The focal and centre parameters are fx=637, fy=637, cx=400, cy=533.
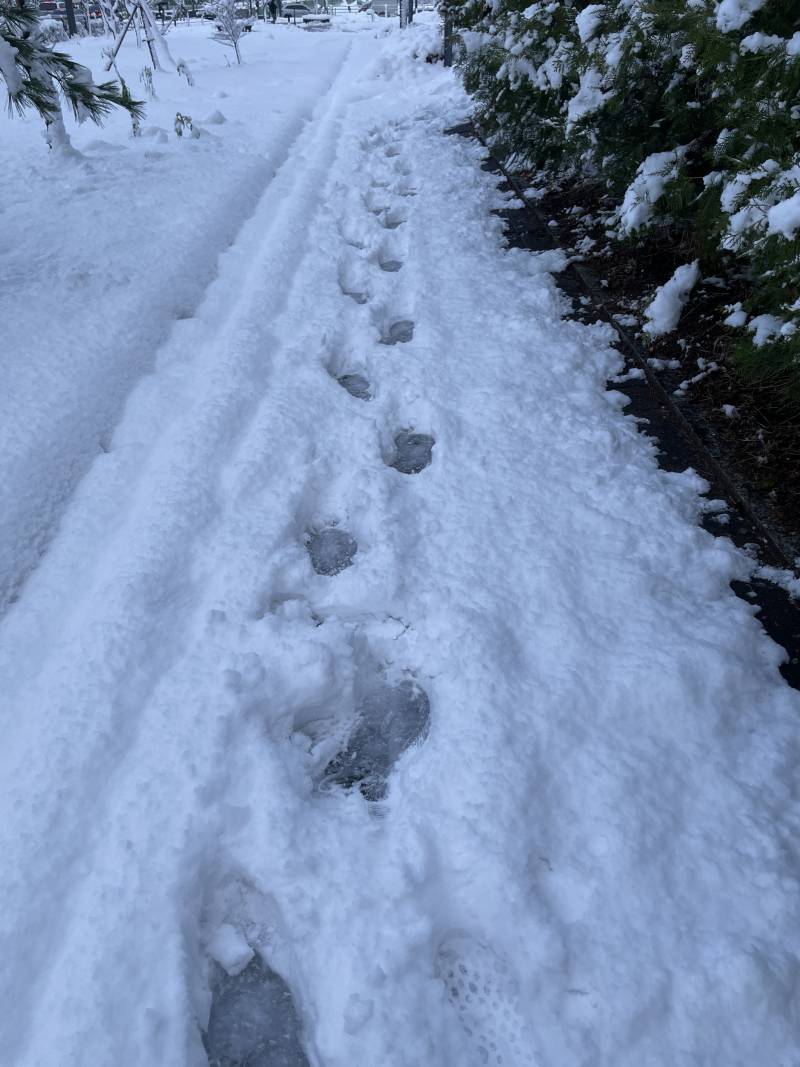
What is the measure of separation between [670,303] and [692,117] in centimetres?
93

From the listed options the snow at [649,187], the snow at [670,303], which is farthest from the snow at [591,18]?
the snow at [670,303]

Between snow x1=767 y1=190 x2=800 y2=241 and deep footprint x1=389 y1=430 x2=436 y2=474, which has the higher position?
snow x1=767 y1=190 x2=800 y2=241

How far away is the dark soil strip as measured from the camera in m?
2.11

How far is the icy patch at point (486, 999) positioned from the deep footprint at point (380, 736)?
0.40m

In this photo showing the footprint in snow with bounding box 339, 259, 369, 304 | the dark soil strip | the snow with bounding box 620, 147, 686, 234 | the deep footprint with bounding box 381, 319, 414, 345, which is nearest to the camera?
the dark soil strip

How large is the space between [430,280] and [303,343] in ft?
3.84

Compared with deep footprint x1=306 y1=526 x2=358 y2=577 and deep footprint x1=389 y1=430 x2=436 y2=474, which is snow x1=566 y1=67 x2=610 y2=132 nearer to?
deep footprint x1=389 y1=430 x2=436 y2=474

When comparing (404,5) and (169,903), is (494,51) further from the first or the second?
(404,5)

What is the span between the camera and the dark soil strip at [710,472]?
211 cm

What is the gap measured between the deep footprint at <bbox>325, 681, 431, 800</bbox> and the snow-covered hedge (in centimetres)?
176

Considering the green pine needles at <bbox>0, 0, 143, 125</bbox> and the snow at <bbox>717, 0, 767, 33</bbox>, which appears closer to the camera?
the snow at <bbox>717, 0, 767, 33</bbox>

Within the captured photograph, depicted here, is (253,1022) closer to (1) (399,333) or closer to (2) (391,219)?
(1) (399,333)

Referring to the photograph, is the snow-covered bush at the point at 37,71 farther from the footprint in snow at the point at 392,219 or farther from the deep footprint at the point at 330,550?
the deep footprint at the point at 330,550

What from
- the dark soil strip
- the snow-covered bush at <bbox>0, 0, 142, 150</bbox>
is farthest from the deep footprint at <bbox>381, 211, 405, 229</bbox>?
the snow-covered bush at <bbox>0, 0, 142, 150</bbox>
